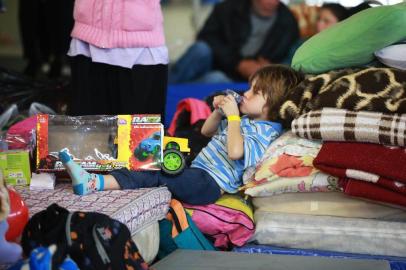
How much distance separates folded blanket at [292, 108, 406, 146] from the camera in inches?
65.6

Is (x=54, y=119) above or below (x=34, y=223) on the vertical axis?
above

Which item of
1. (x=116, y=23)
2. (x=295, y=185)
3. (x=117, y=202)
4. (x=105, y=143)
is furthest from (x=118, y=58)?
(x=295, y=185)

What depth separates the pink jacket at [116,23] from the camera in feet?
6.75

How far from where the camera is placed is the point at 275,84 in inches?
79.3

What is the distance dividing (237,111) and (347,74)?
13.8 inches

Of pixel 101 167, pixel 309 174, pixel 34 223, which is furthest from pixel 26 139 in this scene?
pixel 309 174

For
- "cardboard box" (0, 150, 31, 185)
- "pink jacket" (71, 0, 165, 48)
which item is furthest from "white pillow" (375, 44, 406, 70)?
"cardboard box" (0, 150, 31, 185)

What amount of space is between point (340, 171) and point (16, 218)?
86cm

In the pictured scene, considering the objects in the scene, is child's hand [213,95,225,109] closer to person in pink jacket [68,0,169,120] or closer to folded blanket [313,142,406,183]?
person in pink jacket [68,0,169,120]

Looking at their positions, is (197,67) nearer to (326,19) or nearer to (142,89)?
(326,19)

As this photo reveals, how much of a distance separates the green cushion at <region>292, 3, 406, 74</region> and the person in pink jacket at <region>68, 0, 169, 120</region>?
0.48 meters

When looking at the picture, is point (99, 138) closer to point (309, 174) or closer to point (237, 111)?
point (237, 111)

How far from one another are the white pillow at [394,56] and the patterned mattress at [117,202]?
78 centimetres

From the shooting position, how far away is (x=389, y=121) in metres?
1.68
